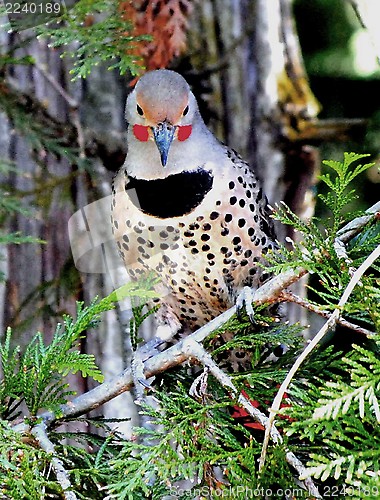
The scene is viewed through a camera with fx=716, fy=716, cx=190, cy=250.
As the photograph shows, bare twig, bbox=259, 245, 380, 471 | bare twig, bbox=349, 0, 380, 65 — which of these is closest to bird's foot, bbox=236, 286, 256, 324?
bare twig, bbox=259, 245, 380, 471

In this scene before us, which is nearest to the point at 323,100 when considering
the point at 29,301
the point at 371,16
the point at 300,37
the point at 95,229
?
the point at 300,37

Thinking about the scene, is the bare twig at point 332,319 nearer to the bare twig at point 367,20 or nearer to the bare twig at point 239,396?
the bare twig at point 239,396

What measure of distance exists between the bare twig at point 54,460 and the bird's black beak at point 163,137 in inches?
31.0

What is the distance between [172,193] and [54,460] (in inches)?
38.1

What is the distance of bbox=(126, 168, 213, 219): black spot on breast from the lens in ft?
7.06

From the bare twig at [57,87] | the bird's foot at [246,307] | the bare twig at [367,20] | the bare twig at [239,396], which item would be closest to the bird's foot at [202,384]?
the bare twig at [239,396]

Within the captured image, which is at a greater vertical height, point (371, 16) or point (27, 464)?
point (371, 16)

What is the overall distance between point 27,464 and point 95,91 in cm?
198

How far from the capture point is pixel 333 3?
425cm

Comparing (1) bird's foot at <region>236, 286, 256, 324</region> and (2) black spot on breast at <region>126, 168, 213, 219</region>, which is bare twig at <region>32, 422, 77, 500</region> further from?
(2) black spot on breast at <region>126, 168, 213, 219</region>

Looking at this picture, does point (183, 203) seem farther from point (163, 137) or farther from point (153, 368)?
point (153, 368)

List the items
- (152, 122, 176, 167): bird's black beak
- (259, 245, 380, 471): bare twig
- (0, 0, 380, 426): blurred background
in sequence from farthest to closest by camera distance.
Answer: (0, 0, 380, 426): blurred background
(152, 122, 176, 167): bird's black beak
(259, 245, 380, 471): bare twig

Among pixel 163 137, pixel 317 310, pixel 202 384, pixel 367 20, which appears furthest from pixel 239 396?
pixel 367 20

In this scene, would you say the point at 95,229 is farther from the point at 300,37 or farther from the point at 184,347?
the point at 300,37
